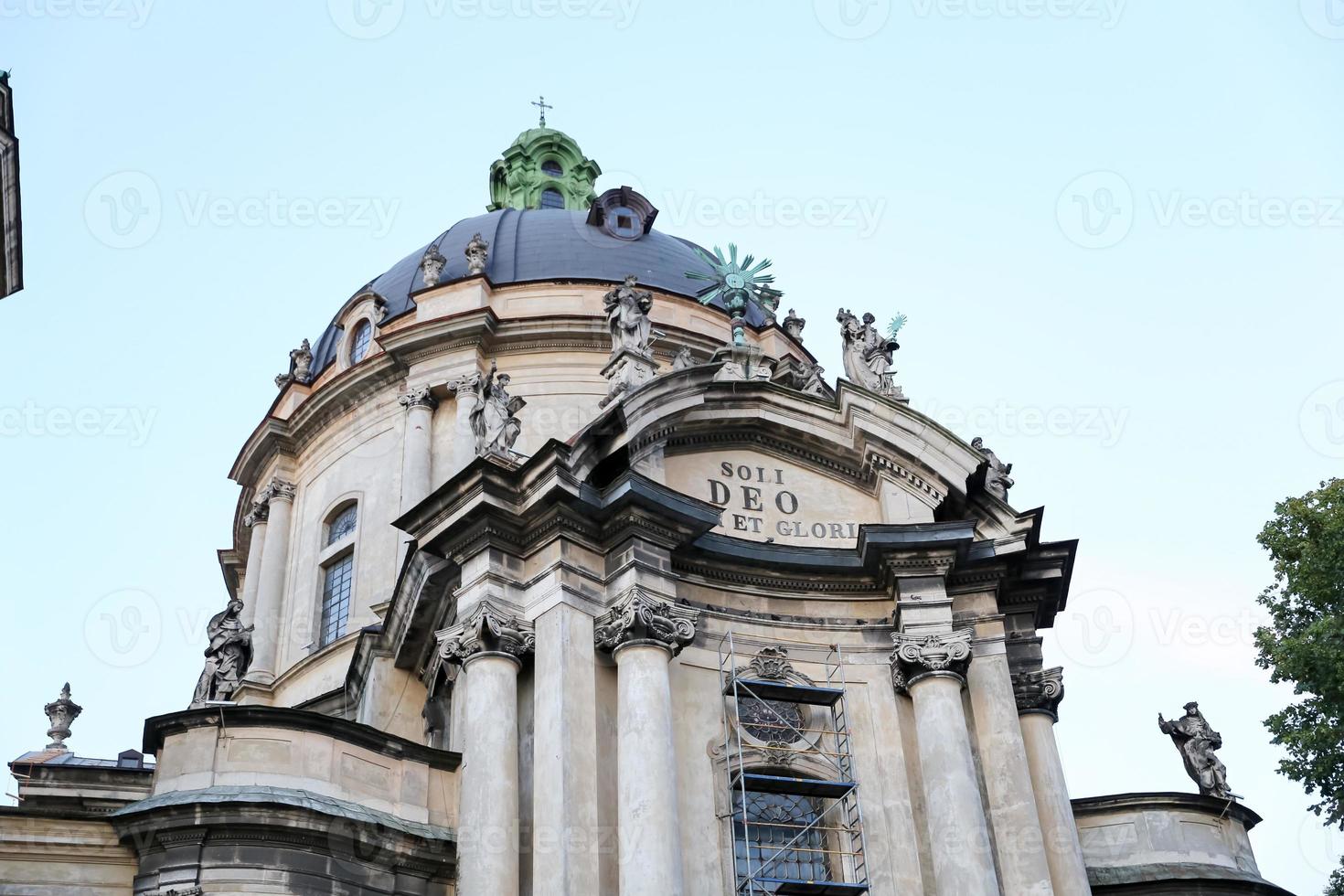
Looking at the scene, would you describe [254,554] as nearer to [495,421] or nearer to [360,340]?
[360,340]

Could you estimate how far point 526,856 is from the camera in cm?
1755

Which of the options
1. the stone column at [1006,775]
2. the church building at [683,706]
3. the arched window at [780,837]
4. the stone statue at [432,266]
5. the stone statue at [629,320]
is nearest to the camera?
the church building at [683,706]

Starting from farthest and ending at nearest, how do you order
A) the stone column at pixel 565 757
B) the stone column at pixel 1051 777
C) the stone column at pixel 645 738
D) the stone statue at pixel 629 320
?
the stone statue at pixel 629 320 < the stone column at pixel 1051 777 < the stone column at pixel 565 757 < the stone column at pixel 645 738

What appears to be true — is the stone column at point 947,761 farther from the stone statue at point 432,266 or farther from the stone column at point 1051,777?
the stone statue at point 432,266

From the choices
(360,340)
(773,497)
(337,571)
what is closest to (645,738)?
(773,497)

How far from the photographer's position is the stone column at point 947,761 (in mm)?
18781

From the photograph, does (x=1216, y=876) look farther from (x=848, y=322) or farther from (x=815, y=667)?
(x=848, y=322)

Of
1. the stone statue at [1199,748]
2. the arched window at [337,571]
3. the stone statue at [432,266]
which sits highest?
the stone statue at [432,266]

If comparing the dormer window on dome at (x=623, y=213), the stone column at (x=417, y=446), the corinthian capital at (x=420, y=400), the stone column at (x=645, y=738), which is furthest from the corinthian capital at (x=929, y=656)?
the dormer window on dome at (x=623, y=213)

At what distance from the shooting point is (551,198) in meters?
43.9

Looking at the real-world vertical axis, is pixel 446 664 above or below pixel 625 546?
below

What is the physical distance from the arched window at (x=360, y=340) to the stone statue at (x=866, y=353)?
11.8 m

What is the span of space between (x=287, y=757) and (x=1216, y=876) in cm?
1350

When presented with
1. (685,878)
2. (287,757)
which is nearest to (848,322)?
(685,878)
